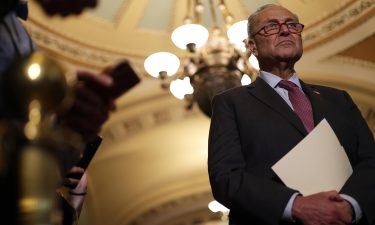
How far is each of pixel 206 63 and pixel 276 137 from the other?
11.1ft

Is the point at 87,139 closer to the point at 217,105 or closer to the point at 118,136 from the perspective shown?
the point at 217,105

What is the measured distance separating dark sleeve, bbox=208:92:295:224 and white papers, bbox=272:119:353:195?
59mm

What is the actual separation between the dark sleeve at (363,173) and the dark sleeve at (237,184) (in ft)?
0.49

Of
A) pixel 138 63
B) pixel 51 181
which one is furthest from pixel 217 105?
pixel 138 63

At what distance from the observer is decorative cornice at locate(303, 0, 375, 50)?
6.78 metres

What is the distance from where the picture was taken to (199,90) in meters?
4.64

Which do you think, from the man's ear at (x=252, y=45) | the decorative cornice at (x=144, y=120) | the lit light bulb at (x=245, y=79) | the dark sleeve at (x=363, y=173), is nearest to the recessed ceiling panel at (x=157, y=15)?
the decorative cornice at (x=144, y=120)

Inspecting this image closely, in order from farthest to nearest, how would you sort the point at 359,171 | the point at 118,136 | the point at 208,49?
the point at 118,136 < the point at 208,49 < the point at 359,171

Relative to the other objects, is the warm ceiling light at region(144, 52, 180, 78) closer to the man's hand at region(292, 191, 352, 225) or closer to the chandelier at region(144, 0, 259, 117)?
the chandelier at region(144, 0, 259, 117)

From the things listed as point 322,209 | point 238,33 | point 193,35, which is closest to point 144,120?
point 193,35

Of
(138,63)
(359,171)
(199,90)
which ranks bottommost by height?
(359,171)

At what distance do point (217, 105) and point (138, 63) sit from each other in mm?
5798

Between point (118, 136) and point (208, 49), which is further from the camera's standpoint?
point (118, 136)

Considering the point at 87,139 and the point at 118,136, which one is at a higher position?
the point at 118,136
